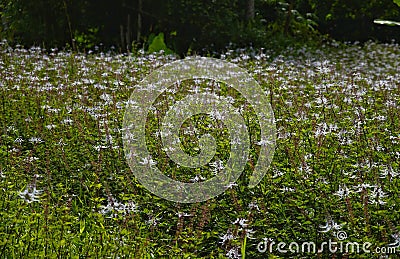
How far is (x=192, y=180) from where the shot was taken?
3945 millimetres

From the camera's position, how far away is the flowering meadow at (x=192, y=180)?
3188 millimetres

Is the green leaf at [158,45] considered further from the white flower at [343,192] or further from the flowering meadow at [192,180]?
the white flower at [343,192]

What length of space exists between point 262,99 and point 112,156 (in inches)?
70.7

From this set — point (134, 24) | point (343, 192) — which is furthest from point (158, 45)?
point (343, 192)

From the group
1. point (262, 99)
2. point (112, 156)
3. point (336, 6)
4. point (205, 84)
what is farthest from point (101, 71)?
point (336, 6)

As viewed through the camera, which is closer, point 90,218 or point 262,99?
point 90,218

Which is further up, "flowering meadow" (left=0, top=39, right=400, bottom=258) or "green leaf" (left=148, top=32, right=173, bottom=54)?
"flowering meadow" (left=0, top=39, right=400, bottom=258)

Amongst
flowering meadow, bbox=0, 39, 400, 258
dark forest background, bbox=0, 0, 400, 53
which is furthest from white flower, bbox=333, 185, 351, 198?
dark forest background, bbox=0, 0, 400, 53

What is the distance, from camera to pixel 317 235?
135 inches

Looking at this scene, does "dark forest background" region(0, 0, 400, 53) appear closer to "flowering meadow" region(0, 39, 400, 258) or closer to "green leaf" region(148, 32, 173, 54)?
"green leaf" region(148, 32, 173, 54)

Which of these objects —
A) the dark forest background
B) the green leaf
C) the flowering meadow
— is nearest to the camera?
the flowering meadow

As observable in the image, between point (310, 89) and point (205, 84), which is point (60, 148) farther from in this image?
point (310, 89)

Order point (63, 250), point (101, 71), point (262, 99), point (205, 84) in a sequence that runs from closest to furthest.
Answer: point (63, 250), point (262, 99), point (205, 84), point (101, 71)

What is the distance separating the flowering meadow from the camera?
3188 millimetres
